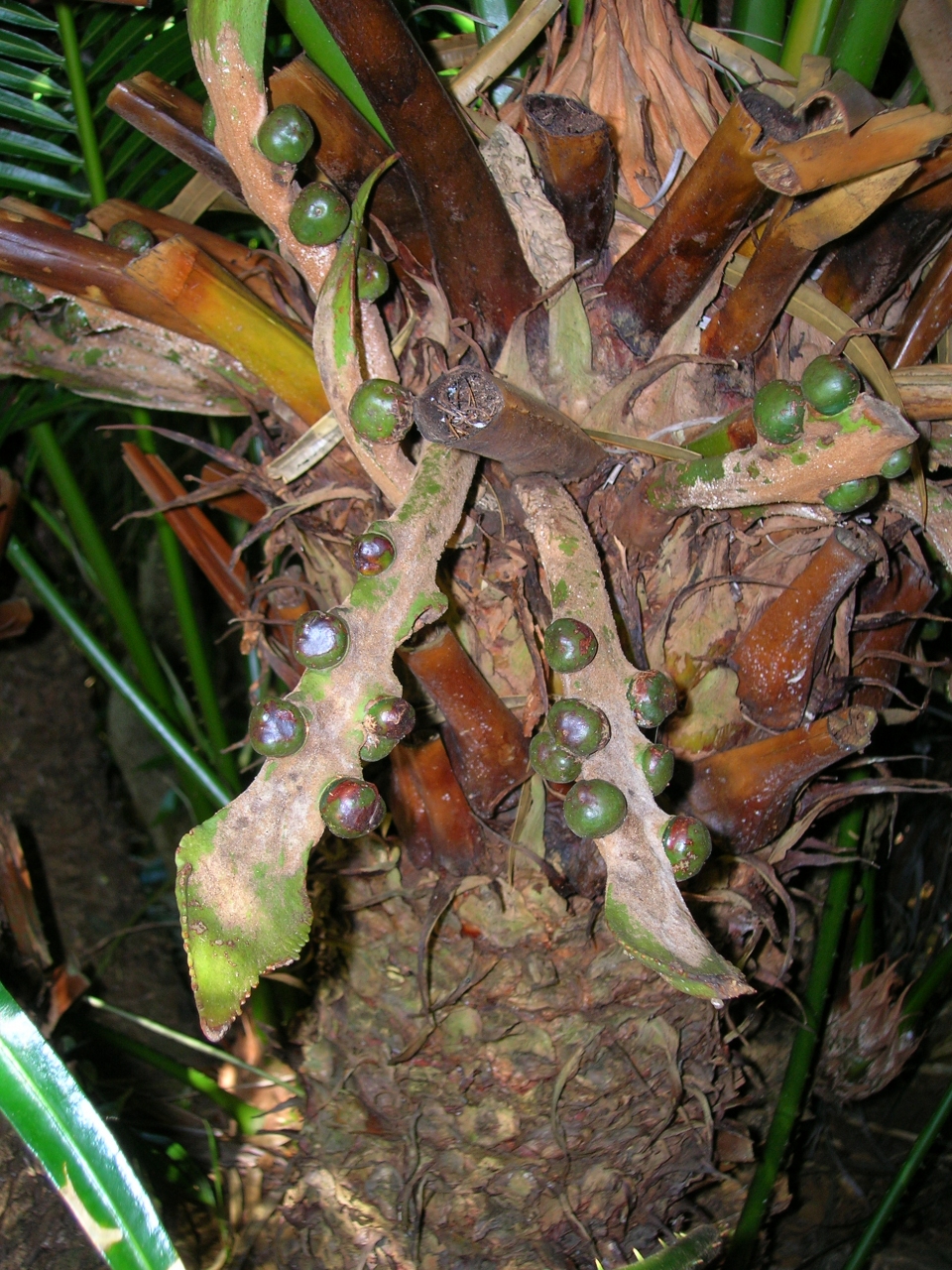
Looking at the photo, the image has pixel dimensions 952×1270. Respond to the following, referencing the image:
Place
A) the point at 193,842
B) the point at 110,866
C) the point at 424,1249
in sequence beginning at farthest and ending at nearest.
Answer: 1. the point at 110,866
2. the point at 424,1249
3. the point at 193,842

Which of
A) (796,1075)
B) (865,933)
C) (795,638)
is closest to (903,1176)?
(796,1075)

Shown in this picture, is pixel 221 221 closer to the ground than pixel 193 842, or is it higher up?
higher up

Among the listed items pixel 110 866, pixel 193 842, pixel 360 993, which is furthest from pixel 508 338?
pixel 110 866

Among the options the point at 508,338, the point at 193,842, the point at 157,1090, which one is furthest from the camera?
the point at 157,1090

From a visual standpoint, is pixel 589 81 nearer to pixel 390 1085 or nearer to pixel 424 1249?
pixel 390 1085

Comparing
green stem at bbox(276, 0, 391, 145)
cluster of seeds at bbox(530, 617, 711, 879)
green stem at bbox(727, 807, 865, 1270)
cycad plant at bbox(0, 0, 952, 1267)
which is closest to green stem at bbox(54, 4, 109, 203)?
cycad plant at bbox(0, 0, 952, 1267)

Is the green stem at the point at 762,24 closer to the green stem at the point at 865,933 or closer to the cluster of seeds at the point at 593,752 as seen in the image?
the cluster of seeds at the point at 593,752
